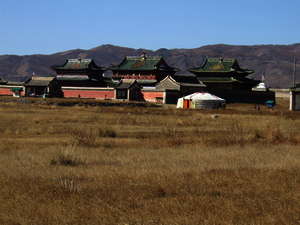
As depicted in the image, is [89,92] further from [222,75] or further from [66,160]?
[66,160]

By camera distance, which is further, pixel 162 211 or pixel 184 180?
pixel 184 180

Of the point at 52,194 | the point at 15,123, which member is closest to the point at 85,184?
the point at 52,194

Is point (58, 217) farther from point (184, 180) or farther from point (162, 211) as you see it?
point (184, 180)

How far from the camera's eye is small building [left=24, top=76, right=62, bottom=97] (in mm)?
85438

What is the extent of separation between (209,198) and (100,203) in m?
2.10

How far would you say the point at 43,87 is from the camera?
282 feet

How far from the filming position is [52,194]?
→ 11328 millimetres

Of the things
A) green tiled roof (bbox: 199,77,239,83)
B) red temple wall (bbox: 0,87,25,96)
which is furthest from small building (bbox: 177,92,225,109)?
red temple wall (bbox: 0,87,25,96)

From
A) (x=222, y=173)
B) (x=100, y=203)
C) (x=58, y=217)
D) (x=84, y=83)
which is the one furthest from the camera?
(x=84, y=83)

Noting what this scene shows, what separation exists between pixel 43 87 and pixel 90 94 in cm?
751

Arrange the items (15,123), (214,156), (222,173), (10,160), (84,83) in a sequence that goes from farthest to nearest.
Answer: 1. (84,83)
2. (15,123)
3. (214,156)
4. (10,160)
5. (222,173)

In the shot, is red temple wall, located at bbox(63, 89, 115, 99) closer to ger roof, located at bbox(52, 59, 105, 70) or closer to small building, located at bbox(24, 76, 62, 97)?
small building, located at bbox(24, 76, 62, 97)

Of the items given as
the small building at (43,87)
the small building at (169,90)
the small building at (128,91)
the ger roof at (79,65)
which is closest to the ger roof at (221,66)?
the small building at (169,90)

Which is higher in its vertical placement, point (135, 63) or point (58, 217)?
point (135, 63)
